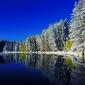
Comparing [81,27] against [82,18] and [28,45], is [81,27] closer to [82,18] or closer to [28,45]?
[82,18]

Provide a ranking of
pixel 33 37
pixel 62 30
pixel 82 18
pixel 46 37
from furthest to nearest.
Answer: pixel 33 37 < pixel 46 37 < pixel 62 30 < pixel 82 18

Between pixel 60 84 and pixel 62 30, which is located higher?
pixel 62 30

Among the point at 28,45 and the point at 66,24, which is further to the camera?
the point at 28,45

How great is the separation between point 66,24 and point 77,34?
192 ft

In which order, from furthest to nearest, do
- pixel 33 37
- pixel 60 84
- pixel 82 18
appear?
pixel 33 37
pixel 82 18
pixel 60 84

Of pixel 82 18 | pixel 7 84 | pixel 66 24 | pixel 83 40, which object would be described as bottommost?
pixel 7 84

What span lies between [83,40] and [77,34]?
115 inches

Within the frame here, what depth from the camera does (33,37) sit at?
167250 millimetres

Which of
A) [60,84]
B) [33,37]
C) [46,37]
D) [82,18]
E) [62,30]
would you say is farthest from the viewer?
[33,37]

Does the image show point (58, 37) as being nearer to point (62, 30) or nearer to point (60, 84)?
point (62, 30)

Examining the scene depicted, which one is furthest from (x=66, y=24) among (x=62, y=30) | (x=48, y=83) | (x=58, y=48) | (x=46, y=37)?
(x=48, y=83)

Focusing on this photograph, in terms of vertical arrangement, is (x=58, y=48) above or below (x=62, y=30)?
below

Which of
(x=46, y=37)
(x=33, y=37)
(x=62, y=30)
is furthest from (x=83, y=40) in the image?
(x=33, y=37)

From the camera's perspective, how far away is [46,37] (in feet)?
425
